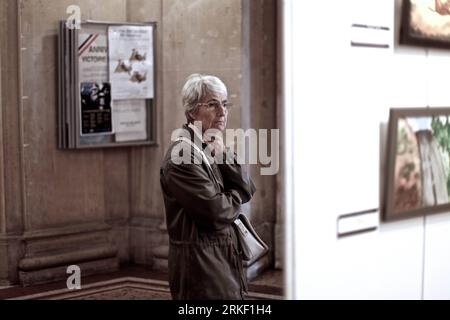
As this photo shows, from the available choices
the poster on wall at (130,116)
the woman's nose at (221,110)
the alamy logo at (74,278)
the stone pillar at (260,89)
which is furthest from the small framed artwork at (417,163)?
the poster on wall at (130,116)

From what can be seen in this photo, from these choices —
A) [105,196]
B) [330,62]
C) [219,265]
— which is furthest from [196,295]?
[105,196]

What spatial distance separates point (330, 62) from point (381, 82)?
0.28 m

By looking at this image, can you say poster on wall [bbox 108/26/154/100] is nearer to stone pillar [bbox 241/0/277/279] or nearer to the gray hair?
stone pillar [bbox 241/0/277/279]

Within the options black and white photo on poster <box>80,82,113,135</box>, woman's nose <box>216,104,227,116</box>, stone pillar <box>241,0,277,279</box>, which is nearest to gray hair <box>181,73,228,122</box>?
woman's nose <box>216,104,227,116</box>

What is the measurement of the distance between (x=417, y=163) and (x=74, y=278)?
4.22 m

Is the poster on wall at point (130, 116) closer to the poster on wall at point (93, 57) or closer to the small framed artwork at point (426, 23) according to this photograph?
the poster on wall at point (93, 57)

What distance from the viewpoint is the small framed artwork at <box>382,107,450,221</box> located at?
2565 mm

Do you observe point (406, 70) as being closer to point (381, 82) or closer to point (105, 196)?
point (381, 82)

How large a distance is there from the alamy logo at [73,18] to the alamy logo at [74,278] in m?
2.00

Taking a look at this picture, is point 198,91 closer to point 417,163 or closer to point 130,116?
point 417,163

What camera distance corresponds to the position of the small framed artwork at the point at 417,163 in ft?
8.41

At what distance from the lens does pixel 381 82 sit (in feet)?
8.28

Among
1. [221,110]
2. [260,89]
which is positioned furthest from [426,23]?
[260,89]

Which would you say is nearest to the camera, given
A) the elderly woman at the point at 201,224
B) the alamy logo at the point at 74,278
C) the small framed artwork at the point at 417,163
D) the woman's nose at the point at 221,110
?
the small framed artwork at the point at 417,163
